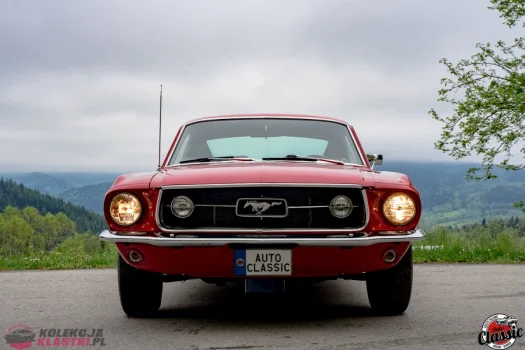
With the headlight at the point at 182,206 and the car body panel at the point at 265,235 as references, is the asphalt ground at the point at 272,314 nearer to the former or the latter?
the car body panel at the point at 265,235

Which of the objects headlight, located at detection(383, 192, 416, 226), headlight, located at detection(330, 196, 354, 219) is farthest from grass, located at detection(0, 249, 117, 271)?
headlight, located at detection(383, 192, 416, 226)

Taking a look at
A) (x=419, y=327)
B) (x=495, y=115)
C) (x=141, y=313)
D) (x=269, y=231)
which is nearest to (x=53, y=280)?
(x=141, y=313)

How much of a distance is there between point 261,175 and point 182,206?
0.57 metres

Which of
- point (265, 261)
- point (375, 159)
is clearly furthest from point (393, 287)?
point (375, 159)

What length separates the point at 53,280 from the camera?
24.4ft

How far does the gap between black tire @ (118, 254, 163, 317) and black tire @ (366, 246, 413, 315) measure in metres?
1.56

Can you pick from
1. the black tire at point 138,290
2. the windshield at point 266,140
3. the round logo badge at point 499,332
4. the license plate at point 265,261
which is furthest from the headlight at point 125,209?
the round logo badge at point 499,332

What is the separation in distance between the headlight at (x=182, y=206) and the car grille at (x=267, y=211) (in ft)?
0.08

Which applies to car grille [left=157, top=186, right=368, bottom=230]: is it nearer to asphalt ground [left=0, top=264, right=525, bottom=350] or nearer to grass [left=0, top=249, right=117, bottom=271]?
asphalt ground [left=0, top=264, right=525, bottom=350]

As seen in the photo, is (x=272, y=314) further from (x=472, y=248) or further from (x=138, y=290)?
(x=472, y=248)

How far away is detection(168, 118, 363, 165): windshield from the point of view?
18.5 feet

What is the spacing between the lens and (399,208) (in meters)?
4.39

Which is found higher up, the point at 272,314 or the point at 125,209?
the point at 125,209

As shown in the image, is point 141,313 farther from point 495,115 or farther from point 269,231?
point 495,115
